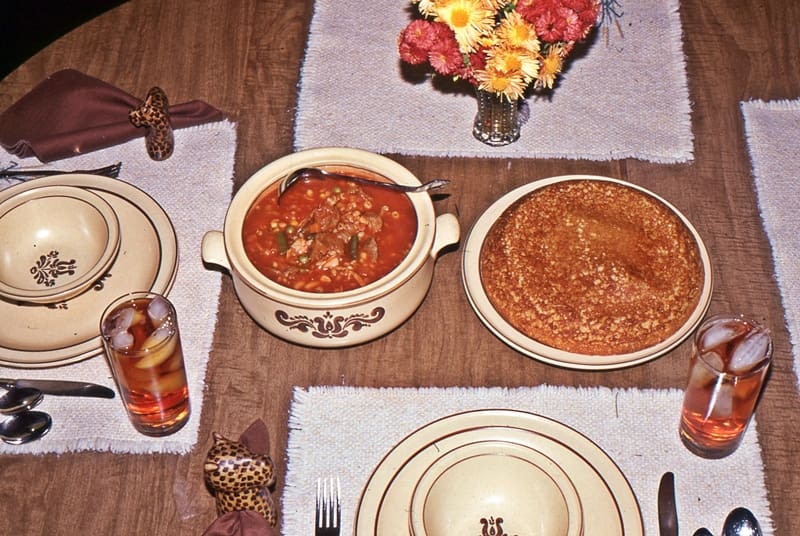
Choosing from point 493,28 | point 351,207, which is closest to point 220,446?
point 351,207

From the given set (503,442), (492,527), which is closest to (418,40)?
(503,442)

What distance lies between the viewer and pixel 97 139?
203 cm

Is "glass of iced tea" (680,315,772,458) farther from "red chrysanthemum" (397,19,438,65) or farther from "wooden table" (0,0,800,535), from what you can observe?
"red chrysanthemum" (397,19,438,65)

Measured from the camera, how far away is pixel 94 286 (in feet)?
5.65

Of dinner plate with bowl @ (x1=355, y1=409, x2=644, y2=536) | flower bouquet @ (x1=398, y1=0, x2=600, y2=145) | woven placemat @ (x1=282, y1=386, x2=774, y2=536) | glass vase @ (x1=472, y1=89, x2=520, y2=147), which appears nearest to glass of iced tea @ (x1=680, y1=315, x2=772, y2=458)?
woven placemat @ (x1=282, y1=386, x2=774, y2=536)

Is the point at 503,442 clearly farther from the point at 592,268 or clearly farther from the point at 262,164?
the point at 262,164

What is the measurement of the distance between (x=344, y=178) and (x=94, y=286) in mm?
469

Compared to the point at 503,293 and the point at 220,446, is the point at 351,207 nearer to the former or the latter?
the point at 503,293

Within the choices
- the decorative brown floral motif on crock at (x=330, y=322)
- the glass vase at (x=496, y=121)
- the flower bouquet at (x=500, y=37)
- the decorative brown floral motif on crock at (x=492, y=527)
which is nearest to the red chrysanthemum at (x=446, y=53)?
the flower bouquet at (x=500, y=37)

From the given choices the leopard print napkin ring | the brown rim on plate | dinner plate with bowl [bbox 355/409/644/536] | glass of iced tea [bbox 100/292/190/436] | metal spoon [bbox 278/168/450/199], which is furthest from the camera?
the leopard print napkin ring

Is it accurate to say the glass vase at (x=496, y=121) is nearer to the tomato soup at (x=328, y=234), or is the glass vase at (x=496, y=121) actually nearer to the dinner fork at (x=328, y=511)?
the tomato soup at (x=328, y=234)

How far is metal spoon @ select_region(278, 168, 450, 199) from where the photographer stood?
1.72 meters

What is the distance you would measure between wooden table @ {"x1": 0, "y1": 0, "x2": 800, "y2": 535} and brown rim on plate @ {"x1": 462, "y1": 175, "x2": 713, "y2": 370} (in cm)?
5

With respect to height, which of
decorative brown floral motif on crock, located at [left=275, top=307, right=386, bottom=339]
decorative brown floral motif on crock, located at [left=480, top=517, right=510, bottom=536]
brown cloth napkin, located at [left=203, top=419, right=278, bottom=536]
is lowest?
brown cloth napkin, located at [left=203, top=419, right=278, bottom=536]
